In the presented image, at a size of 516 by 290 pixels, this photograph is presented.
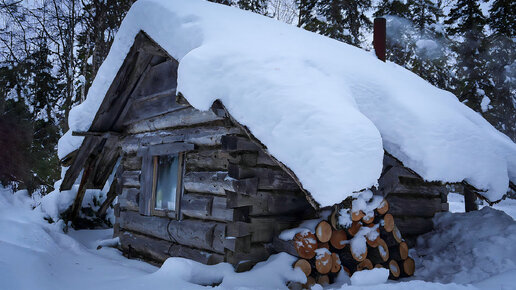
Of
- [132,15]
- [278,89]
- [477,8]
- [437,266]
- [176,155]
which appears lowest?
[437,266]

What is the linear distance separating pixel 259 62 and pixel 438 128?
8.57 ft

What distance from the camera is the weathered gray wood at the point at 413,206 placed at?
6.34 m

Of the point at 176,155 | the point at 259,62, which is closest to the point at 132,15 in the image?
the point at 176,155

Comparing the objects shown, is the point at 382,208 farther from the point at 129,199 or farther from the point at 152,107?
the point at 129,199

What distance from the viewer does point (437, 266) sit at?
5.43 meters

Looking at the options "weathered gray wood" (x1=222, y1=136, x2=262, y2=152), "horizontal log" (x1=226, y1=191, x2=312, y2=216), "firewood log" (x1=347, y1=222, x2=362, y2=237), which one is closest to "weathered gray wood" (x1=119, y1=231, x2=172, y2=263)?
"horizontal log" (x1=226, y1=191, x2=312, y2=216)

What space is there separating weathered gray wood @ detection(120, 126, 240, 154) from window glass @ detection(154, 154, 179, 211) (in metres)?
0.33

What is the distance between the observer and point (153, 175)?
6324 mm

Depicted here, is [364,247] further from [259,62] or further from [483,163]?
[259,62]

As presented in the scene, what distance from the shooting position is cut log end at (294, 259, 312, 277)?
14.0ft

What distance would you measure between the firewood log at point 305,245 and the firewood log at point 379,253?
0.82 meters

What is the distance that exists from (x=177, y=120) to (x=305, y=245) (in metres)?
2.97

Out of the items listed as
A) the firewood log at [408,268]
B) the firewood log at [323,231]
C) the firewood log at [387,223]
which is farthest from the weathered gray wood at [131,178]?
the firewood log at [408,268]

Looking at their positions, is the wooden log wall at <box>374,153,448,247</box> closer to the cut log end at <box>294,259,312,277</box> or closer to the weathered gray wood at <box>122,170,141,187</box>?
the cut log end at <box>294,259,312,277</box>
